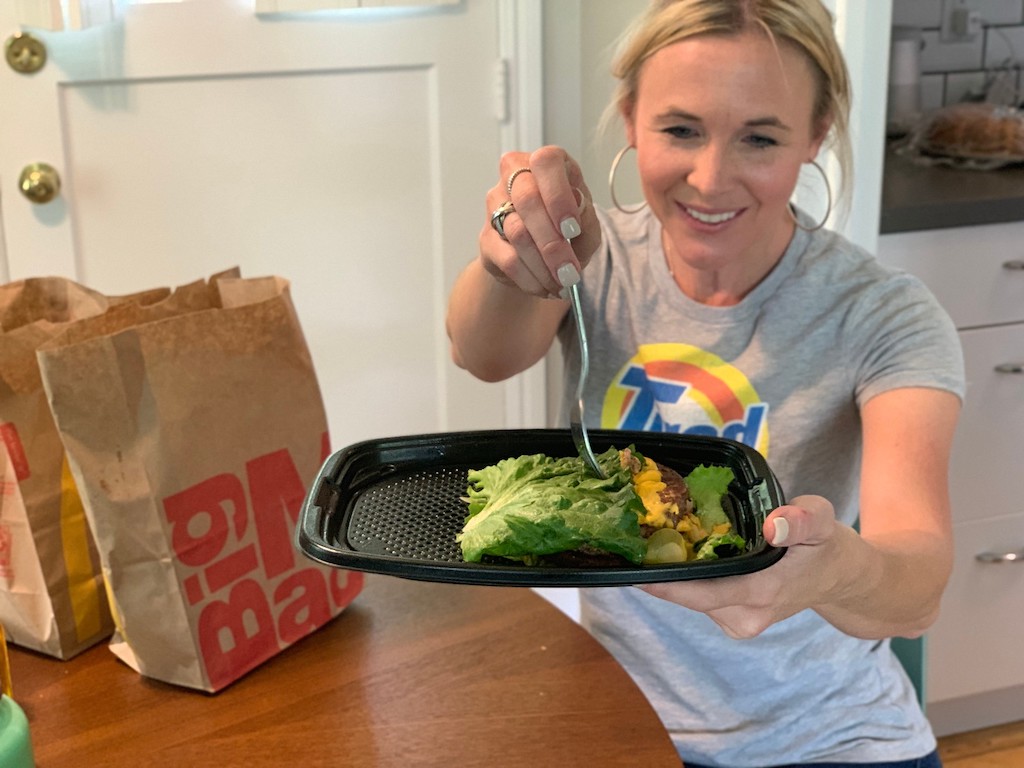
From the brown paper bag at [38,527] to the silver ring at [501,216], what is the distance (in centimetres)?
38

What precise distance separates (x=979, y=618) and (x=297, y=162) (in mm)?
1587

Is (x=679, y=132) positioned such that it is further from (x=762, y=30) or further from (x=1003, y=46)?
(x=1003, y=46)

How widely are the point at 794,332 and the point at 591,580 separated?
66 centimetres

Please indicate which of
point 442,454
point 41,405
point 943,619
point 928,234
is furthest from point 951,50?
point 41,405

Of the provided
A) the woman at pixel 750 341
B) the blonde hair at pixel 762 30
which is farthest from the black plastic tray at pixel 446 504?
the blonde hair at pixel 762 30

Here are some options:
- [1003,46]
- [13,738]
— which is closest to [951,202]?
[1003,46]

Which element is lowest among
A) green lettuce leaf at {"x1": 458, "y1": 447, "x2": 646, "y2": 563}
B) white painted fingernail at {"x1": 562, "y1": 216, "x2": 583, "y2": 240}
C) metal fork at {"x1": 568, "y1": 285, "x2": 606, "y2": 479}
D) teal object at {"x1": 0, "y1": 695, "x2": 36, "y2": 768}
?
teal object at {"x1": 0, "y1": 695, "x2": 36, "y2": 768}

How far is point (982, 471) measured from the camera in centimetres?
193

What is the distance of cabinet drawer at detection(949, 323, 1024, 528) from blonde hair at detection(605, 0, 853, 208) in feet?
2.50

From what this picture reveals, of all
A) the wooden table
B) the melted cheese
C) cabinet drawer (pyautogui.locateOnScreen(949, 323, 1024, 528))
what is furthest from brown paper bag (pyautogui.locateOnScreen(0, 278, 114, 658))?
cabinet drawer (pyautogui.locateOnScreen(949, 323, 1024, 528))

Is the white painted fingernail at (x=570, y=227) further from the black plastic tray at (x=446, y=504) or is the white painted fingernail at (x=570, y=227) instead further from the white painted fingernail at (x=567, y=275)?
the black plastic tray at (x=446, y=504)

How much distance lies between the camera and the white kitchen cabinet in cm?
183

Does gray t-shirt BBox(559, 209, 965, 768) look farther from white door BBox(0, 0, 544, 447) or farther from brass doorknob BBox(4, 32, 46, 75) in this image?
brass doorknob BBox(4, 32, 46, 75)

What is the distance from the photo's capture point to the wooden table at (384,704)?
0.85m
